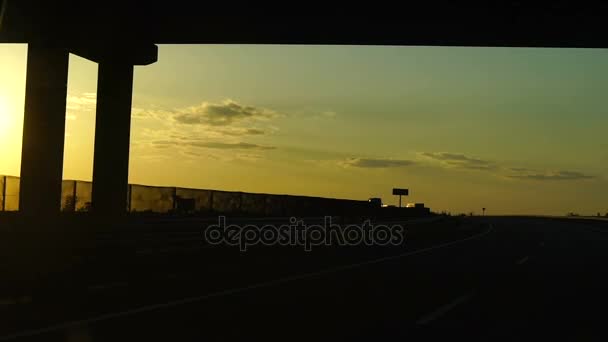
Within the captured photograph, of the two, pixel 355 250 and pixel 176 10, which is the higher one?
pixel 176 10

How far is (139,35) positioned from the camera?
83.0 feet

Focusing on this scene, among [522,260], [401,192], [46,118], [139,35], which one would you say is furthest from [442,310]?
[401,192]

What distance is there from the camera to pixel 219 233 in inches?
914

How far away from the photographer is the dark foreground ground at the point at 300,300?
9320 mm

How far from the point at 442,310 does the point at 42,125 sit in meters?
17.2

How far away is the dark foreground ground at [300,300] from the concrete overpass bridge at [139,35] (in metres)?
6.68

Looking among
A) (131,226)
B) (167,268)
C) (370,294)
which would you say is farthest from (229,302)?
(131,226)

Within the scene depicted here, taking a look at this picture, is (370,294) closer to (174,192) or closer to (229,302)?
(229,302)

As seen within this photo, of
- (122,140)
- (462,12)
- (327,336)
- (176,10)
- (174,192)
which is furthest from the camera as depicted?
(174,192)

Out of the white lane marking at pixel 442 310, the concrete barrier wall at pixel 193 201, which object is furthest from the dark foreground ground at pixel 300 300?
the concrete barrier wall at pixel 193 201

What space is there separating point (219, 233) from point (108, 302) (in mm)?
11826

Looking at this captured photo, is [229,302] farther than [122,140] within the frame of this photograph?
No

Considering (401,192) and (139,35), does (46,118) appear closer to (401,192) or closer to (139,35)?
(139,35)

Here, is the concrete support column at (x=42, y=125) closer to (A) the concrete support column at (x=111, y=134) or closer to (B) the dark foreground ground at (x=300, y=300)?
(A) the concrete support column at (x=111, y=134)
